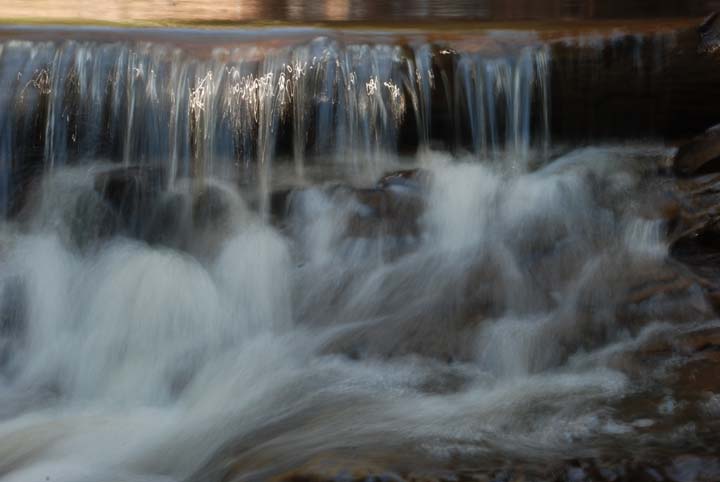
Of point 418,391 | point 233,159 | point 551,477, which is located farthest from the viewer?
point 233,159

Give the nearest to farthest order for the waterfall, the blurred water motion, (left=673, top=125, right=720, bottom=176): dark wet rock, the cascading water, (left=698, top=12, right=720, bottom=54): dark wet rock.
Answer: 1. the cascading water
2. (left=673, top=125, right=720, bottom=176): dark wet rock
3. the waterfall
4. (left=698, top=12, right=720, bottom=54): dark wet rock
5. the blurred water motion

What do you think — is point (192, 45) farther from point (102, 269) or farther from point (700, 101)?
point (700, 101)

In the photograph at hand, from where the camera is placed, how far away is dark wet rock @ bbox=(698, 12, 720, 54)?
5.70 metres

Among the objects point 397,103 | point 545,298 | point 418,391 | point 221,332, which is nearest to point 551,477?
point 418,391

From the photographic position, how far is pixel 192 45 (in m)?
5.74

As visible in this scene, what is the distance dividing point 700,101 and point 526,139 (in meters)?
1.03

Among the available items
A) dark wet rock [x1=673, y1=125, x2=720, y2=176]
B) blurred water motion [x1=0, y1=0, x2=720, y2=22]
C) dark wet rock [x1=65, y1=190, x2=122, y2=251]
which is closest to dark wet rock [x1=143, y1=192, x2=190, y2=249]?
dark wet rock [x1=65, y1=190, x2=122, y2=251]

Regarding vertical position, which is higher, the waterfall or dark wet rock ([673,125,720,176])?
the waterfall

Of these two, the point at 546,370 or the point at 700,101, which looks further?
the point at 700,101

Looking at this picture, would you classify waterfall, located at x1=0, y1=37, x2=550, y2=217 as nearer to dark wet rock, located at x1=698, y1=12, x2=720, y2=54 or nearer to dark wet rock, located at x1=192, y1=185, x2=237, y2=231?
dark wet rock, located at x1=192, y1=185, x2=237, y2=231

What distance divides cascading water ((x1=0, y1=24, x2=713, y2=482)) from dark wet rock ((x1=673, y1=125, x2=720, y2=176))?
0.15 meters

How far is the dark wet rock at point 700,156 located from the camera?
5199 mm

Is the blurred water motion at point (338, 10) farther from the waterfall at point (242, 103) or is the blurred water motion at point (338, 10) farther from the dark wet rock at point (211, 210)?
the dark wet rock at point (211, 210)

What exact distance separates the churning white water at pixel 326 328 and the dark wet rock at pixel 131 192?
0.10m
